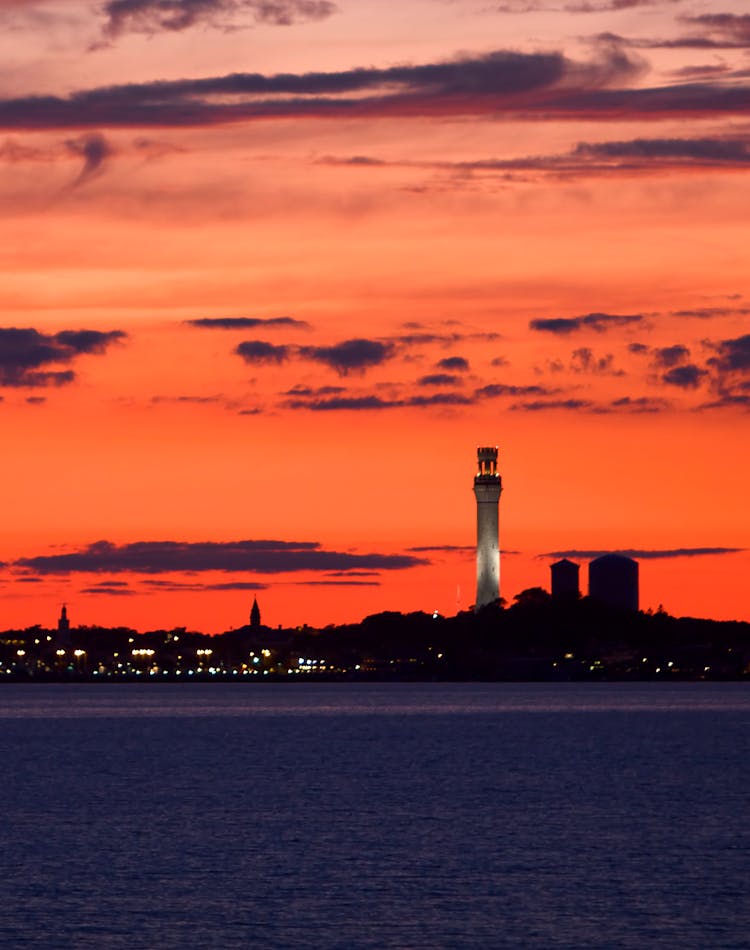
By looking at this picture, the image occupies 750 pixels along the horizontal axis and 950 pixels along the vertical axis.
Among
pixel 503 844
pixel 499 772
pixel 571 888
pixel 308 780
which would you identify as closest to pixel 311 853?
pixel 503 844

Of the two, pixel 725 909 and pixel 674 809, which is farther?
pixel 674 809

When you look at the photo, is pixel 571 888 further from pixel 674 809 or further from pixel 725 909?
pixel 674 809

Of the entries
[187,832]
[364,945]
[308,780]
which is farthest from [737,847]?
[308,780]

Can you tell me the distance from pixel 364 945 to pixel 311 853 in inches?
953

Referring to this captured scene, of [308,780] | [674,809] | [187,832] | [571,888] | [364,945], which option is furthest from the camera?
[308,780]

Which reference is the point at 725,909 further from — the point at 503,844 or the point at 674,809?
the point at 674,809

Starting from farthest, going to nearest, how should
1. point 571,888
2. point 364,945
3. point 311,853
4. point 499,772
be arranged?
point 499,772, point 311,853, point 571,888, point 364,945

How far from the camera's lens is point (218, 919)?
65500 millimetres

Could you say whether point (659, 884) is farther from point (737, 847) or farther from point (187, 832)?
point (187, 832)

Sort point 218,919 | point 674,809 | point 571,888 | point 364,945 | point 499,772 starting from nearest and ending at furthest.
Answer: point 364,945 < point 218,919 < point 571,888 < point 674,809 < point 499,772

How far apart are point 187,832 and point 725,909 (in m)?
34.0

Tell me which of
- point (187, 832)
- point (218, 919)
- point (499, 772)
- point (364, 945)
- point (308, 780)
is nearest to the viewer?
point (364, 945)

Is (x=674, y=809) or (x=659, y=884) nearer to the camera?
(x=659, y=884)

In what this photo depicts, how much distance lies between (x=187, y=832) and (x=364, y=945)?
114ft
